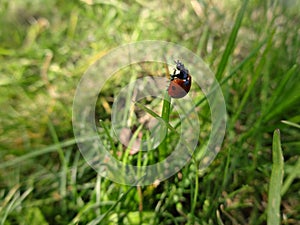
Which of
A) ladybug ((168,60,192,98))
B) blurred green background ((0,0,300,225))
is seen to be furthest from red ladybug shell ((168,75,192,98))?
blurred green background ((0,0,300,225))

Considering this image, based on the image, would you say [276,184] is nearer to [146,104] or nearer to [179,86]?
[179,86]

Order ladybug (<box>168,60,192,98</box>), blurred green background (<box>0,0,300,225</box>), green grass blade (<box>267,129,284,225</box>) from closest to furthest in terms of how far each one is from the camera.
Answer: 1. green grass blade (<box>267,129,284,225</box>)
2. ladybug (<box>168,60,192,98</box>)
3. blurred green background (<box>0,0,300,225</box>)

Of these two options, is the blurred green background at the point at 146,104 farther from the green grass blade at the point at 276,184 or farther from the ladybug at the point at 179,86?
the ladybug at the point at 179,86

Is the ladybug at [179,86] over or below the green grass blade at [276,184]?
over

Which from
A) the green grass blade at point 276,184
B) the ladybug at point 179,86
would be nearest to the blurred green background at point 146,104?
the green grass blade at point 276,184

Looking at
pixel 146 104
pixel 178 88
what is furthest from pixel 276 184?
pixel 146 104

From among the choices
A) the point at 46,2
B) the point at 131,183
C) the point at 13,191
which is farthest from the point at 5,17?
the point at 131,183

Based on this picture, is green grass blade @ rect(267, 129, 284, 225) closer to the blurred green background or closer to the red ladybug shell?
the blurred green background
